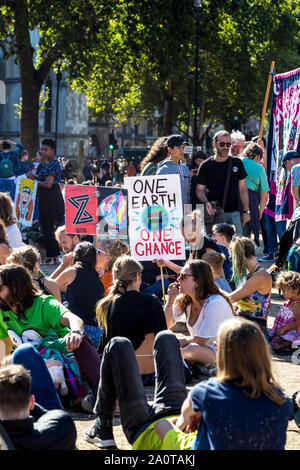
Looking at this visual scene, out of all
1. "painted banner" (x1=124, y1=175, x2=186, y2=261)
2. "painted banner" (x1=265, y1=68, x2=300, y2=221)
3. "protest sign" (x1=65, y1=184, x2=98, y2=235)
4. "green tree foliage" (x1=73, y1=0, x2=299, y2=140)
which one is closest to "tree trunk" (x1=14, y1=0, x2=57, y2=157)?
"green tree foliage" (x1=73, y1=0, x2=299, y2=140)

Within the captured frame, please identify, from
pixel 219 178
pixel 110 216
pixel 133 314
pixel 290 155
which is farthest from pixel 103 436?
pixel 290 155

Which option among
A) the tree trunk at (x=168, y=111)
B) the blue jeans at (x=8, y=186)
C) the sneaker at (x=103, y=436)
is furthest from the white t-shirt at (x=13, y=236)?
the tree trunk at (x=168, y=111)

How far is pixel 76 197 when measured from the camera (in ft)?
34.2

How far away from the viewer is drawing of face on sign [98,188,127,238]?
416 inches

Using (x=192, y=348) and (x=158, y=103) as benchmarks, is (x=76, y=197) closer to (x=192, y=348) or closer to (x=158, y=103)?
(x=192, y=348)

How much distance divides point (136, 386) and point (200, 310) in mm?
1500

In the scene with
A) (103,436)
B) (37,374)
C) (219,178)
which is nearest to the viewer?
(37,374)

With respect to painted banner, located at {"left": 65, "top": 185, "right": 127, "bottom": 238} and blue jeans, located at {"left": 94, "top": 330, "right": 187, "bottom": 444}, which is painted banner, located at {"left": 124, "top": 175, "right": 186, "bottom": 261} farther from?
blue jeans, located at {"left": 94, "top": 330, "right": 187, "bottom": 444}

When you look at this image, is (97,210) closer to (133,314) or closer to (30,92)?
(133,314)

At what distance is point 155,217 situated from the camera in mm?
8742

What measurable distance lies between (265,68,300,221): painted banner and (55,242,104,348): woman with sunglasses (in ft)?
14.9

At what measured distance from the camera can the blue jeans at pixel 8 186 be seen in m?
14.3

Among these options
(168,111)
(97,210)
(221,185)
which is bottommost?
(97,210)
